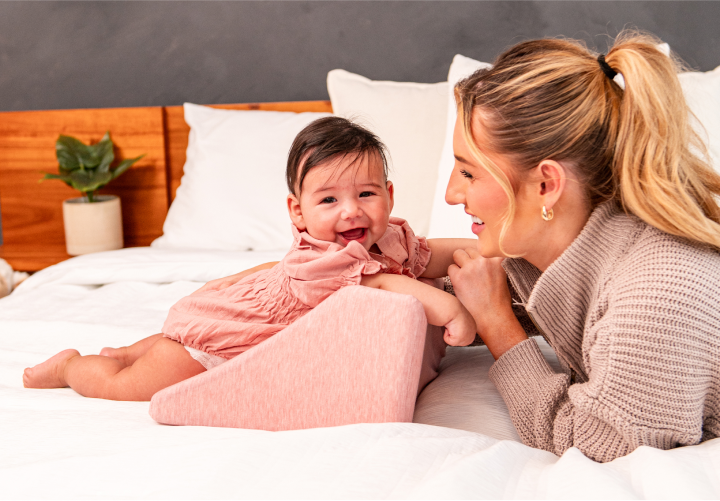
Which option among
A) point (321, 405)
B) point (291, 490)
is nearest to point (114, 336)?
point (321, 405)

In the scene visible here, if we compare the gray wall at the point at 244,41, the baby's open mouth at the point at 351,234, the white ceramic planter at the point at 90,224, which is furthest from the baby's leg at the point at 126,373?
the gray wall at the point at 244,41

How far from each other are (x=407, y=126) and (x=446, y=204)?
0.42m

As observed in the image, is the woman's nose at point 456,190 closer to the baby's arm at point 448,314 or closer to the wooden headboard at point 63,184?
the baby's arm at point 448,314

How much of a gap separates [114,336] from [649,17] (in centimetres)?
208

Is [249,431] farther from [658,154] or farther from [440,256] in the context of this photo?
[658,154]

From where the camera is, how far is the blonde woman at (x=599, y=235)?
77 cm

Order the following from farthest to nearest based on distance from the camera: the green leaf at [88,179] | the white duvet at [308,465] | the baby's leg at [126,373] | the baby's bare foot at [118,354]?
1. the green leaf at [88,179]
2. the baby's bare foot at [118,354]
3. the baby's leg at [126,373]
4. the white duvet at [308,465]

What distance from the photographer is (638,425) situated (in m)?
0.77

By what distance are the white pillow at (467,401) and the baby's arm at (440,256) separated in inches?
7.1

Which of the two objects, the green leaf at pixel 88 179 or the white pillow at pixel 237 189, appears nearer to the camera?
the white pillow at pixel 237 189

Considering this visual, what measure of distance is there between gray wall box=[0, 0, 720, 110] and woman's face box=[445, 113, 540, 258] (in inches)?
59.6

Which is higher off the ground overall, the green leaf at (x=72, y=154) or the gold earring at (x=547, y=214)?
the green leaf at (x=72, y=154)

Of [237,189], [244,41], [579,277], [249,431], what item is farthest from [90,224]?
[579,277]

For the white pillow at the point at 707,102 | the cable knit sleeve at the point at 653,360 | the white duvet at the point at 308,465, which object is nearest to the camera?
the white duvet at the point at 308,465
